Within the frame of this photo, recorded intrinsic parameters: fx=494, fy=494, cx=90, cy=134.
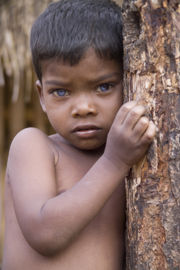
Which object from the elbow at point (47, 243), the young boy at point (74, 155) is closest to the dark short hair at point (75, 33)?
the young boy at point (74, 155)

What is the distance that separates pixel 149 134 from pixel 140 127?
4 centimetres

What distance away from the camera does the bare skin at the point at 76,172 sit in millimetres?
1646

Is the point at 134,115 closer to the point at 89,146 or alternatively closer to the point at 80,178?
the point at 89,146

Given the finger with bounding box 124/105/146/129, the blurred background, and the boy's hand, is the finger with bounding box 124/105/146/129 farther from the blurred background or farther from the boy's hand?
the blurred background

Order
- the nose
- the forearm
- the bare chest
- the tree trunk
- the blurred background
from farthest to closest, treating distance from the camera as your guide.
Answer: the blurred background → the bare chest → the nose → the forearm → the tree trunk

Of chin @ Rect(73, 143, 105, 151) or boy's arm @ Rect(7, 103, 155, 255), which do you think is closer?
boy's arm @ Rect(7, 103, 155, 255)

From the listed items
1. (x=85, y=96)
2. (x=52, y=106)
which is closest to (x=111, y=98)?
(x=85, y=96)

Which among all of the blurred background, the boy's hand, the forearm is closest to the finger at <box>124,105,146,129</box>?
the boy's hand

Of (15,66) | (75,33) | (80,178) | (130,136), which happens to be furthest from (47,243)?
(15,66)

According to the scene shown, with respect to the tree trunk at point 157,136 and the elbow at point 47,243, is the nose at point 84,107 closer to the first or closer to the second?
the tree trunk at point 157,136

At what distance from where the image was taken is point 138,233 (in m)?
1.63

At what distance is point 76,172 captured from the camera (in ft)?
6.39

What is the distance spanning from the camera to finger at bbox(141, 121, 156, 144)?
158 cm

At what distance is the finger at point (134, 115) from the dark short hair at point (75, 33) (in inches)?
13.0
